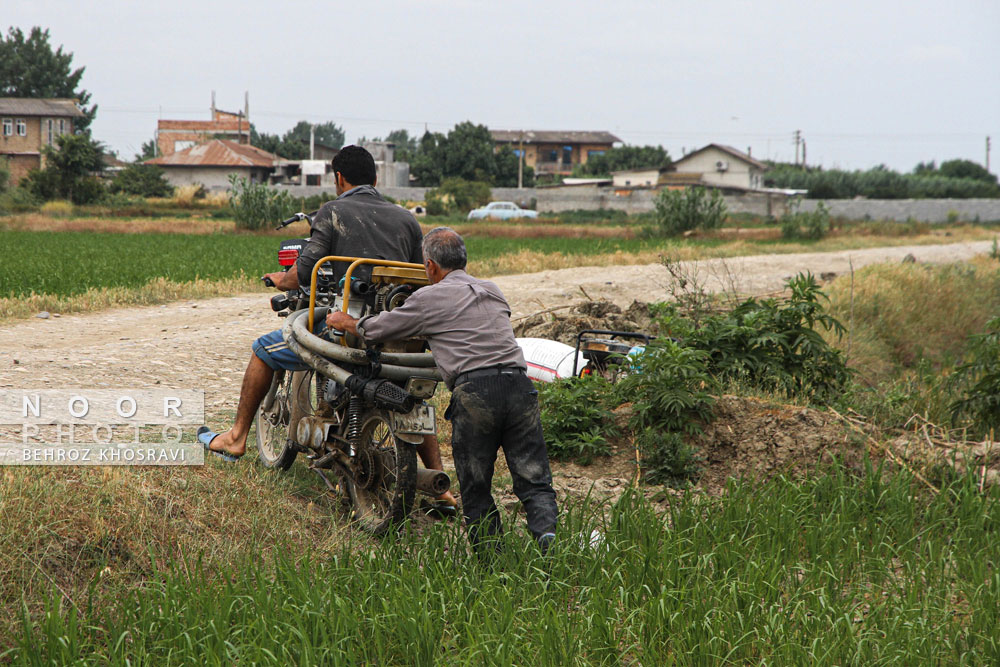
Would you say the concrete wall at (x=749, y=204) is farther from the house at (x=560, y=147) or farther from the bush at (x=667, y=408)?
the bush at (x=667, y=408)

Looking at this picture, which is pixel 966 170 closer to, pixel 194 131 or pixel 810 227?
pixel 810 227

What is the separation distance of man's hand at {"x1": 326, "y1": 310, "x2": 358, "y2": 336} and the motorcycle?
0.10m

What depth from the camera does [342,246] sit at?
18.5ft

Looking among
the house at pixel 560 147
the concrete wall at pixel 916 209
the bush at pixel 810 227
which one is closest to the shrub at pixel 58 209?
the bush at pixel 810 227

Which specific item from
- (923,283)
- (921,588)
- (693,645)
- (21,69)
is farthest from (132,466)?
(21,69)

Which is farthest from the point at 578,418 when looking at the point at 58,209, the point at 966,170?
the point at 966,170

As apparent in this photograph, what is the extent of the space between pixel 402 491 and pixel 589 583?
1.12 m

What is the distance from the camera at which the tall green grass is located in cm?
380

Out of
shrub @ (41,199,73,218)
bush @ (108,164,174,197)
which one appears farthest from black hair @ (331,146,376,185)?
bush @ (108,164,174,197)

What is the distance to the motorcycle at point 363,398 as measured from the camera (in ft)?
16.3

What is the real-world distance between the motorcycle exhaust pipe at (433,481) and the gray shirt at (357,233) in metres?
1.22

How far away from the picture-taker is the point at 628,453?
7.28m

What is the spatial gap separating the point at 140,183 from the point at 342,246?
60091 mm

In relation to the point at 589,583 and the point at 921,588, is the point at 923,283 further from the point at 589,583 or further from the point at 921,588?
the point at 589,583
